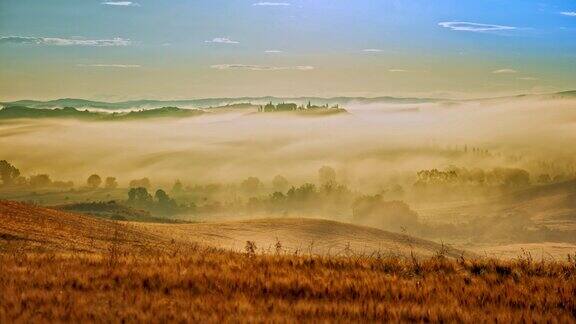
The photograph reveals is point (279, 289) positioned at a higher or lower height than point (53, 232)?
higher

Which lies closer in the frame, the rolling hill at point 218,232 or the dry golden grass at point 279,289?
the dry golden grass at point 279,289

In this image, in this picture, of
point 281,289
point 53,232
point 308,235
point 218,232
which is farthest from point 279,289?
point 308,235

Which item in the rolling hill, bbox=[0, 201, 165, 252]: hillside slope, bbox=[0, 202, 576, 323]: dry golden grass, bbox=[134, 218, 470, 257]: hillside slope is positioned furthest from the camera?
bbox=[134, 218, 470, 257]: hillside slope

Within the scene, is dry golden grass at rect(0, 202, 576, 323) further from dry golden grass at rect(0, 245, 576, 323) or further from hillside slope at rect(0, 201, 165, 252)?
hillside slope at rect(0, 201, 165, 252)

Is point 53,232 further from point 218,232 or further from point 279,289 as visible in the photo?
point 218,232

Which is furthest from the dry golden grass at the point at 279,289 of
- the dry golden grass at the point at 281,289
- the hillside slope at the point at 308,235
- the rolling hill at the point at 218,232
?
the hillside slope at the point at 308,235

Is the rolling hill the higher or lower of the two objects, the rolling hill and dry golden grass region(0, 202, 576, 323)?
the lower

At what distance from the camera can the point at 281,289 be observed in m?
11.9

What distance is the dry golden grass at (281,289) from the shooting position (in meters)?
9.87

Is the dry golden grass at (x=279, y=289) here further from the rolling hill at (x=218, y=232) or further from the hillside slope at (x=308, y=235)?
the hillside slope at (x=308, y=235)

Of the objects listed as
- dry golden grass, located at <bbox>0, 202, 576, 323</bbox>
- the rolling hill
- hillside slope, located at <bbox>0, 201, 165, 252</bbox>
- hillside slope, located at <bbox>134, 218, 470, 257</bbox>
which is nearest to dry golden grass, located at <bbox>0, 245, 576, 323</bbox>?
dry golden grass, located at <bbox>0, 202, 576, 323</bbox>

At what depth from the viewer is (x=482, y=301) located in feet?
37.8

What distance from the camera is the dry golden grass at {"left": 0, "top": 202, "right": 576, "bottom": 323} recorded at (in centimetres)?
987

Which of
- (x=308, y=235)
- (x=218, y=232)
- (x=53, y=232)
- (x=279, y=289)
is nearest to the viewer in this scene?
(x=279, y=289)
